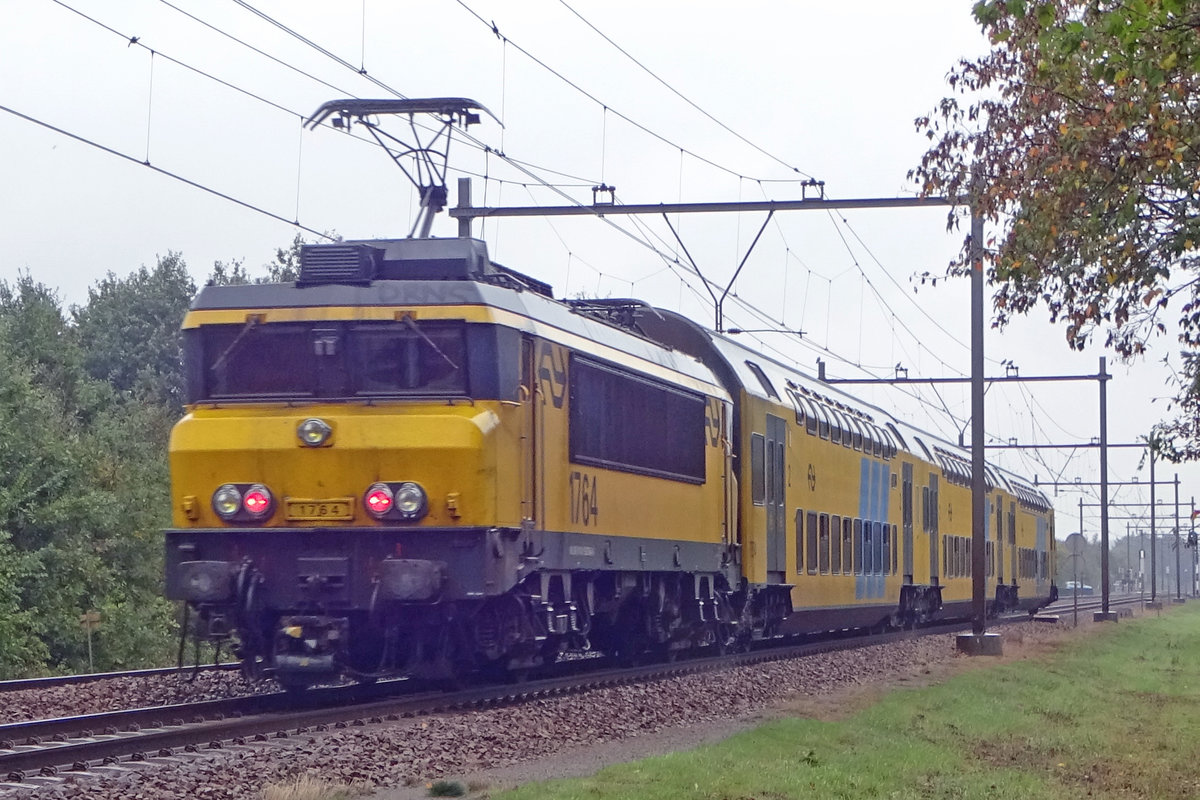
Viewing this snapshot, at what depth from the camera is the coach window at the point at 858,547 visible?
2780 cm

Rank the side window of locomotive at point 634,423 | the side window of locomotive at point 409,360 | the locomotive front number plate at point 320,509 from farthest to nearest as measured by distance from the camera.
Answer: the side window of locomotive at point 634,423, the side window of locomotive at point 409,360, the locomotive front number plate at point 320,509

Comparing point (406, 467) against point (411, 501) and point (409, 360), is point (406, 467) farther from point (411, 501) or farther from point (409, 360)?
point (409, 360)

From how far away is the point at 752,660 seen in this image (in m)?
21.4

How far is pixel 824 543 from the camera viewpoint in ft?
84.3

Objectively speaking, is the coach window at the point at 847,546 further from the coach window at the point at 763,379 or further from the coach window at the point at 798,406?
the coach window at the point at 763,379

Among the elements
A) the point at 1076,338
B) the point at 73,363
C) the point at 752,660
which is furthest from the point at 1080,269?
the point at 73,363

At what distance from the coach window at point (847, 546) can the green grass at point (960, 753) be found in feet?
19.9

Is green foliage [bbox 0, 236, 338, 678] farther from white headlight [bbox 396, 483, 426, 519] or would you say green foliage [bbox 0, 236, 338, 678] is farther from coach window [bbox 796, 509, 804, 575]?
white headlight [bbox 396, 483, 426, 519]

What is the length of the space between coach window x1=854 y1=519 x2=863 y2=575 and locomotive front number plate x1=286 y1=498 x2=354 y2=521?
50.9 ft

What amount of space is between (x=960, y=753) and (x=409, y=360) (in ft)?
17.7

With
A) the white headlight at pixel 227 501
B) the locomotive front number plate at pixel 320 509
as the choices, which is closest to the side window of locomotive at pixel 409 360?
the locomotive front number plate at pixel 320 509

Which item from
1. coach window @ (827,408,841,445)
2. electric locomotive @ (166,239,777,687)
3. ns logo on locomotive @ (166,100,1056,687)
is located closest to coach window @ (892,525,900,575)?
coach window @ (827,408,841,445)

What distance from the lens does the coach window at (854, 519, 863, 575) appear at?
2780 centimetres

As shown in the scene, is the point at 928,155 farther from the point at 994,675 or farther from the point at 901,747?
the point at 994,675
